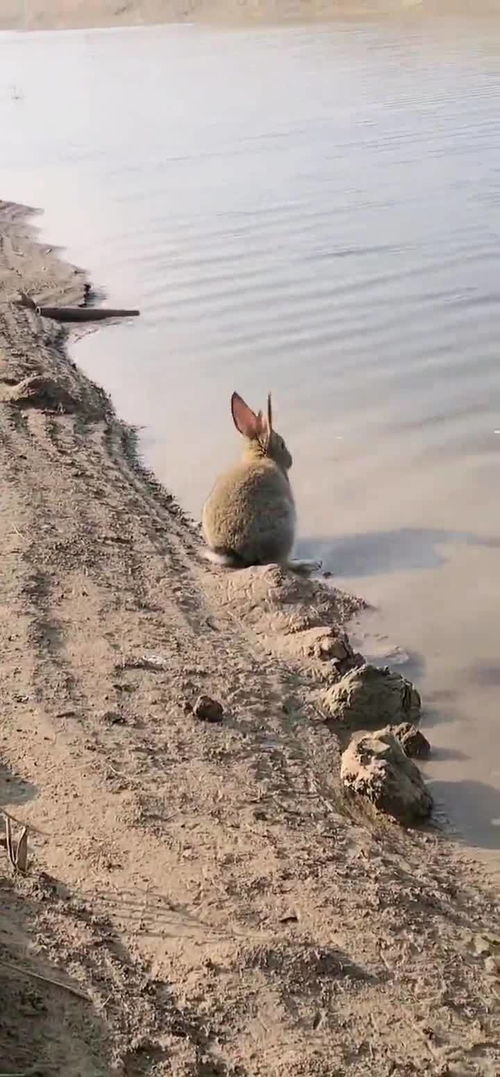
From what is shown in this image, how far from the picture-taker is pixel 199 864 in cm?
363

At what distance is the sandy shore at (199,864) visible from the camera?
2.93 metres

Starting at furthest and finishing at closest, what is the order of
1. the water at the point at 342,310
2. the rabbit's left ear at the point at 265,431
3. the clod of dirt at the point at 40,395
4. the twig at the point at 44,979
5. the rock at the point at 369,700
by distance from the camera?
the clod of dirt at the point at 40,395
the rabbit's left ear at the point at 265,431
the water at the point at 342,310
the rock at the point at 369,700
the twig at the point at 44,979

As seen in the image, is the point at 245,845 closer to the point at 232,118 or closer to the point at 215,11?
the point at 232,118

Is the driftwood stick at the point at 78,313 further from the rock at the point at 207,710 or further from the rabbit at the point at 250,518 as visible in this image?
the rock at the point at 207,710

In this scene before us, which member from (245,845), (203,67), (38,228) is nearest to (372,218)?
(38,228)

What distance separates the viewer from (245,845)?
3.76 meters

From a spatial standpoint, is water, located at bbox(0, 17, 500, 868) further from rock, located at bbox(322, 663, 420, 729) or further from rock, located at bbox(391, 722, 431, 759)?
rock, located at bbox(322, 663, 420, 729)

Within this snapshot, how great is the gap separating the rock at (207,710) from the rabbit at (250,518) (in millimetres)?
1674

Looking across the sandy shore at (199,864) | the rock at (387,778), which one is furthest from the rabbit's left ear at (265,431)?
the rock at (387,778)

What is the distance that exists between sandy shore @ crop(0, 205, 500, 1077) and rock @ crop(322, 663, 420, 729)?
4.2 inches

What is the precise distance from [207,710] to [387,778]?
796 mm

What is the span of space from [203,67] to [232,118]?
995cm

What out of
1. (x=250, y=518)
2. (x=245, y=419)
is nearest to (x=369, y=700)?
(x=250, y=518)

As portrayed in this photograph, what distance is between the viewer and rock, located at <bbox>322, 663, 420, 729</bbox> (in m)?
4.72
